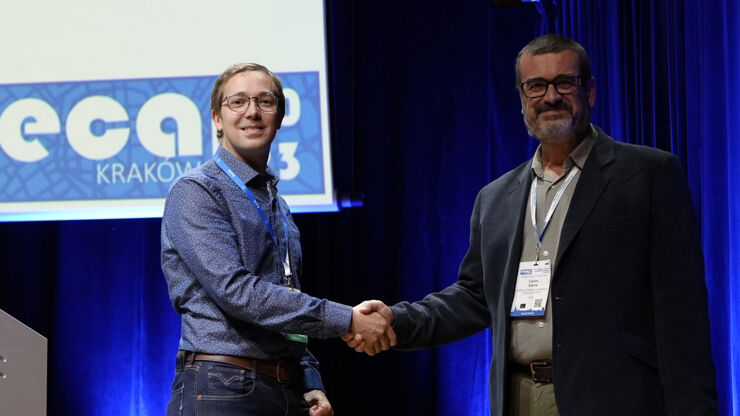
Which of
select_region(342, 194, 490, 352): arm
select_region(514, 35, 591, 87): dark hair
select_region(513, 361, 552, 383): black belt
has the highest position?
select_region(514, 35, 591, 87): dark hair

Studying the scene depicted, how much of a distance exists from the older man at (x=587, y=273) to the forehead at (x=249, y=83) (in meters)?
0.77

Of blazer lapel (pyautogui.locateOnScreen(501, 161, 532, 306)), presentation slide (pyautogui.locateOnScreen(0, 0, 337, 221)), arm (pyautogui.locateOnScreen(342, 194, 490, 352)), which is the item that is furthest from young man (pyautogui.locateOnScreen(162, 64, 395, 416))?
presentation slide (pyautogui.locateOnScreen(0, 0, 337, 221))

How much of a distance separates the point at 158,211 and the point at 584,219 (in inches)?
107

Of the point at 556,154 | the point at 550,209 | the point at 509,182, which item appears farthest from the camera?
the point at 509,182

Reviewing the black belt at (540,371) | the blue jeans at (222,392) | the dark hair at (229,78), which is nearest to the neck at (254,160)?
the dark hair at (229,78)

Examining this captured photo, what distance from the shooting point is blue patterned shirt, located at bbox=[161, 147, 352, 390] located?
2334 mm

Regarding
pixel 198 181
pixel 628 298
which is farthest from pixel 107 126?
pixel 628 298

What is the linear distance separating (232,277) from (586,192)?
988mm

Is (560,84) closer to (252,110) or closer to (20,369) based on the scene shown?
(252,110)

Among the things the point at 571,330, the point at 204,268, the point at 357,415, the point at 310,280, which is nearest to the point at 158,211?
the point at 310,280

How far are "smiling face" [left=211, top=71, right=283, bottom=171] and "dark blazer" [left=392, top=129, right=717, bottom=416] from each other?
83 cm

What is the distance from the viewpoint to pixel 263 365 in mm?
2350

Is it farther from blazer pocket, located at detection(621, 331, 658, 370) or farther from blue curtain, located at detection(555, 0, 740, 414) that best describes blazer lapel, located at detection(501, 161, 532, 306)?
blue curtain, located at detection(555, 0, 740, 414)

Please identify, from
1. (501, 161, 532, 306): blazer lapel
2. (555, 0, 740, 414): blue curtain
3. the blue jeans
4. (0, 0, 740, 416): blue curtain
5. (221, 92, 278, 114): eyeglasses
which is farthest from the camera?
(0, 0, 740, 416): blue curtain
